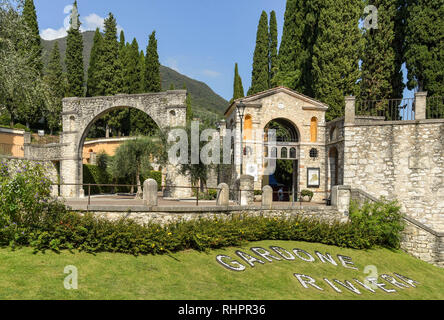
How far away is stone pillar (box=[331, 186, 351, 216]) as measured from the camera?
18922 mm

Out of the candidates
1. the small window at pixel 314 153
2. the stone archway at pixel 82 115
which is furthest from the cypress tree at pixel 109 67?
the small window at pixel 314 153

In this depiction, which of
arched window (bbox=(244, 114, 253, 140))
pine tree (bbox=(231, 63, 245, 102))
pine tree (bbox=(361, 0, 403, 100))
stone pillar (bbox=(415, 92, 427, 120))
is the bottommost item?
arched window (bbox=(244, 114, 253, 140))

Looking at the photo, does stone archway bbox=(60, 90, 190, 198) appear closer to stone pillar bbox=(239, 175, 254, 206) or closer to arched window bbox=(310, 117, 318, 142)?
arched window bbox=(310, 117, 318, 142)

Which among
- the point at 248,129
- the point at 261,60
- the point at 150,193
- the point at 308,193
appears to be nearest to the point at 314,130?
the point at 308,193

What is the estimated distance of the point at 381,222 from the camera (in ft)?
58.7

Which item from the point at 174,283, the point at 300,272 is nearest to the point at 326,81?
the point at 300,272

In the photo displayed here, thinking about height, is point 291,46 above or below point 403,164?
above

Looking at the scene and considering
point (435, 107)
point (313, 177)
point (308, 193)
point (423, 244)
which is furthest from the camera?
point (313, 177)

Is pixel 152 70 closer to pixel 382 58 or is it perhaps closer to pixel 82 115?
pixel 82 115

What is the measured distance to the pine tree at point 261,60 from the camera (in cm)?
4175

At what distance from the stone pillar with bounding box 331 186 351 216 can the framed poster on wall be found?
5.17 m

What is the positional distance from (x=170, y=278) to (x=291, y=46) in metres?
30.1

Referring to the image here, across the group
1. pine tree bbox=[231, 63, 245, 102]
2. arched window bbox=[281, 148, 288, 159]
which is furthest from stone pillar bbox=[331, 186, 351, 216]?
pine tree bbox=[231, 63, 245, 102]
